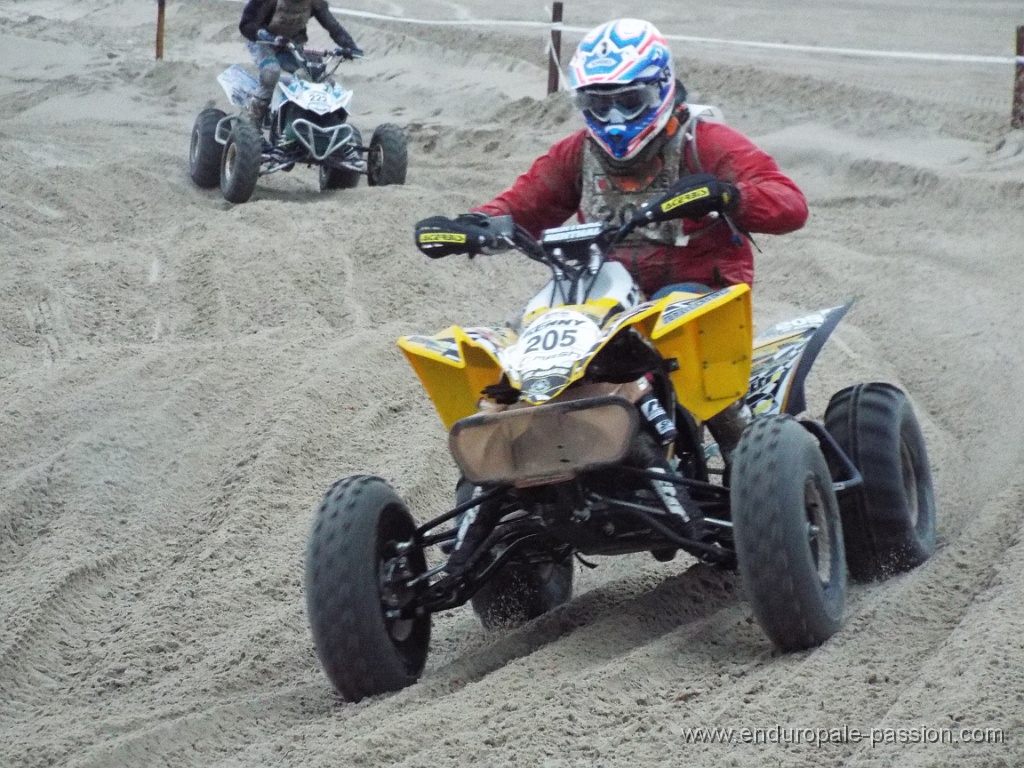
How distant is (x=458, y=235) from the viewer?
4539 mm

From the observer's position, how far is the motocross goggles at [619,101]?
467 cm

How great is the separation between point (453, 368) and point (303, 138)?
7.50 m

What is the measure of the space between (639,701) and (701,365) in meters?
1.10

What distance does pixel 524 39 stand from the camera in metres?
17.4

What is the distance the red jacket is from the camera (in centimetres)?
471

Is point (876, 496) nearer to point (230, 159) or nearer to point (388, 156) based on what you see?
point (388, 156)

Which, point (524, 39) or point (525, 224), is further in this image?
point (524, 39)

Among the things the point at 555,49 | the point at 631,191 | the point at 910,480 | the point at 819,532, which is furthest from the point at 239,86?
the point at 819,532

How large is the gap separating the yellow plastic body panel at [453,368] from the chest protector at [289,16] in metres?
8.30

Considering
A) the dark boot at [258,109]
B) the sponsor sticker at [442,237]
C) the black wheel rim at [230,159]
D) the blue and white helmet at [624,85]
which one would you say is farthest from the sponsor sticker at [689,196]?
the dark boot at [258,109]

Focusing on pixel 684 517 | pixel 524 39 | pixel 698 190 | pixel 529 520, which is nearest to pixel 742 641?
pixel 684 517

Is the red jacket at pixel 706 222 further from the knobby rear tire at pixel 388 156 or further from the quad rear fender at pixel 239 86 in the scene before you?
the quad rear fender at pixel 239 86

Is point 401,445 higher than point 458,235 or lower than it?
lower

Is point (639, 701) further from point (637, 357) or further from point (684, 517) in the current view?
point (637, 357)
